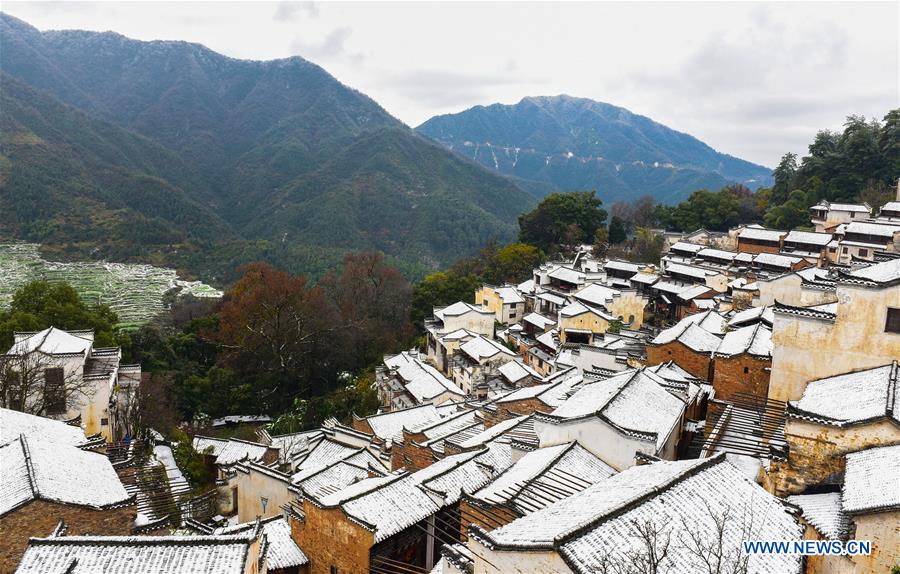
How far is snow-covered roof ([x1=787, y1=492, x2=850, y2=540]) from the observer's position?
28.3 feet

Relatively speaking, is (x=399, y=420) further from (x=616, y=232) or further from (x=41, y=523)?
(x=616, y=232)

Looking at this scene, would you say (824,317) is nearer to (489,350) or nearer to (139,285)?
(489,350)

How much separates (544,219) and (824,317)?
4599 centimetres

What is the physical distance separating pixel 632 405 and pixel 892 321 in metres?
5.94

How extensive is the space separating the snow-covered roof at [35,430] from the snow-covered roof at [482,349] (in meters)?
21.7

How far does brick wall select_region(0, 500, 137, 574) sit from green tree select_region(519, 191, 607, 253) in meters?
50.2

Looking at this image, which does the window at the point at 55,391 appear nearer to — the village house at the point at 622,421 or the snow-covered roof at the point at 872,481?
the village house at the point at 622,421

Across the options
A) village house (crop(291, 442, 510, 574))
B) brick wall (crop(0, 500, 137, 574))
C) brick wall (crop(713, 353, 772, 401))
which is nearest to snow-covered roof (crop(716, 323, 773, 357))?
brick wall (crop(713, 353, 772, 401))

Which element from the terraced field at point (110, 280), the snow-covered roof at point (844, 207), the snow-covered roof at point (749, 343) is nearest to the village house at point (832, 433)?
the snow-covered roof at point (749, 343)

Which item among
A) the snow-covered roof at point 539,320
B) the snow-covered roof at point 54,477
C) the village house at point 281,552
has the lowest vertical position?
the village house at point 281,552

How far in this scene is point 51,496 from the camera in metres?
10.9

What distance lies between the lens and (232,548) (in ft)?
30.5

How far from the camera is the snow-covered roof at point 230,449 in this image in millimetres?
23359

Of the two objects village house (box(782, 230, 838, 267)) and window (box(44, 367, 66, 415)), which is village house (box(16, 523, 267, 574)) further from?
village house (box(782, 230, 838, 267))
